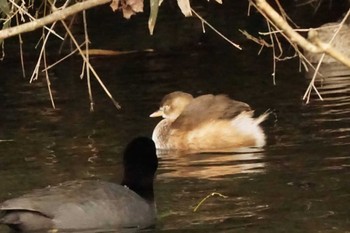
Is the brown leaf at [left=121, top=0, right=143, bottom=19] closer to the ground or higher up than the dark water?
higher up

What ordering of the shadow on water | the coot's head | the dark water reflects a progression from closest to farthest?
the dark water, the coot's head, the shadow on water

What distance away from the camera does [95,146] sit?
480 inches

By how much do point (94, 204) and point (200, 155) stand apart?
3.14 metres

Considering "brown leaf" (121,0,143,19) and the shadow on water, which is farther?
the shadow on water

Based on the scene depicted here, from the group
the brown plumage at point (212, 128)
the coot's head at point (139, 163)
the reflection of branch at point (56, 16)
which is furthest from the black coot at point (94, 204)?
the brown plumage at point (212, 128)

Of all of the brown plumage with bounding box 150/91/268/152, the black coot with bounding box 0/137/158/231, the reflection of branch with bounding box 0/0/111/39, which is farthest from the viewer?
the brown plumage with bounding box 150/91/268/152

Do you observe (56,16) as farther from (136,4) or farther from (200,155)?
(200,155)

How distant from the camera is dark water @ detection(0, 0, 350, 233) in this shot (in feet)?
30.7

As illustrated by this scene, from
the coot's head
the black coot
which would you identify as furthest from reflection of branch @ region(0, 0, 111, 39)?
the coot's head

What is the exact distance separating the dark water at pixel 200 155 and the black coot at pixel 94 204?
230mm

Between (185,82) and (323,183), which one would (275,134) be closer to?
(323,183)

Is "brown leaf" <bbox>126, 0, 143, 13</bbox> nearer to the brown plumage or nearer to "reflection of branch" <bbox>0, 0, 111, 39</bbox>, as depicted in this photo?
"reflection of branch" <bbox>0, 0, 111, 39</bbox>

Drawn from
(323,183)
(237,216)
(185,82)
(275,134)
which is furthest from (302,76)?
(237,216)

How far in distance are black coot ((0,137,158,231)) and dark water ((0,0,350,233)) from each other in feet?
0.75
